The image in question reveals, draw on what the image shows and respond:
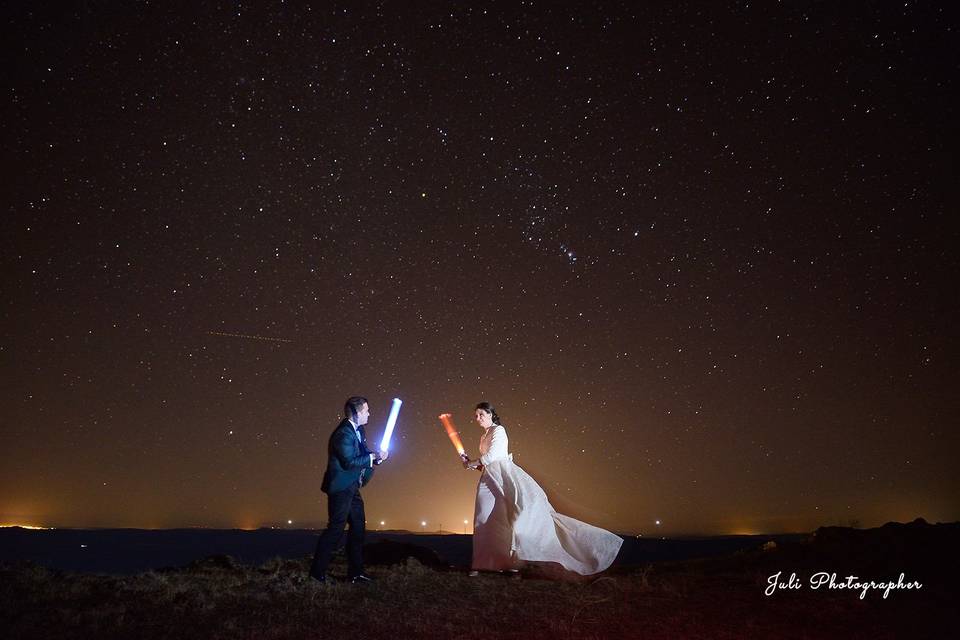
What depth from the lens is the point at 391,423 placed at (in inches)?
329

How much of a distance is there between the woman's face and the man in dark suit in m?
1.97

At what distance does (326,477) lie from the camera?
7.98 meters

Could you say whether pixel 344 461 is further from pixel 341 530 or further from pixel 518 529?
pixel 518 529

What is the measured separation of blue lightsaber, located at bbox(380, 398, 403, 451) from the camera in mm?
8281

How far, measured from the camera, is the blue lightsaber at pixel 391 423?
8.28 m

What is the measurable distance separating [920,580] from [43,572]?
418 inches

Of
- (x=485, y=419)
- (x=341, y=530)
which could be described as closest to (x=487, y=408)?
(x=485, y=419)

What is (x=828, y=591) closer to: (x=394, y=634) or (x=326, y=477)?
(x=394, y=634)

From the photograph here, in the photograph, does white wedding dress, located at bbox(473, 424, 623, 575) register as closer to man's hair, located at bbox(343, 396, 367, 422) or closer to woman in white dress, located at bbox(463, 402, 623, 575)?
woman in white dress, located at bbox(463, 402, 623, 575)

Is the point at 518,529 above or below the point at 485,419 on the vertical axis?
below

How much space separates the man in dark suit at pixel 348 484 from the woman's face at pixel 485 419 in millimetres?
1969

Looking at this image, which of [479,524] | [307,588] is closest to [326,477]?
[307,588]

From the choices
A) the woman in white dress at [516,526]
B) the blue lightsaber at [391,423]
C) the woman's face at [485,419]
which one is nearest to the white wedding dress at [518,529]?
the woman in white dress at [516,526]

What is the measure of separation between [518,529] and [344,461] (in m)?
2.89
